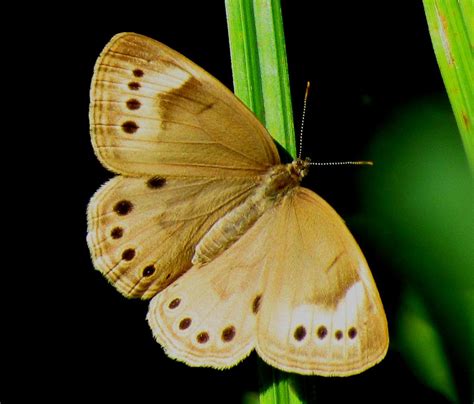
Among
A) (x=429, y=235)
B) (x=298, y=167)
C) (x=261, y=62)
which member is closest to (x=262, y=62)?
(x=261, y=62)

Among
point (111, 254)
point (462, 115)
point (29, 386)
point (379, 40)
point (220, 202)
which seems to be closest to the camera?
point (462, 115)

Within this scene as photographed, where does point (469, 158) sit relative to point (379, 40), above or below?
below

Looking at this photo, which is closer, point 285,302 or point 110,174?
point 285,302

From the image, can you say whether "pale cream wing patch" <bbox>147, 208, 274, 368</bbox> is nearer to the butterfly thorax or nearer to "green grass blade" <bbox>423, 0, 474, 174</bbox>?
the butterfly thorax

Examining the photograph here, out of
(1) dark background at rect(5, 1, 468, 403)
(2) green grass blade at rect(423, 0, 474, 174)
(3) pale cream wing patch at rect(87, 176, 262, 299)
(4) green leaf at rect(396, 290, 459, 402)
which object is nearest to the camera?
(2) green grass blade at rect(423, 0, 474, 174)

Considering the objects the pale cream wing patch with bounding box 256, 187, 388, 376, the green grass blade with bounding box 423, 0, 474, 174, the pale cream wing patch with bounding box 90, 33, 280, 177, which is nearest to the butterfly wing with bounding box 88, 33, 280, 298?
the pale cream wing patch with bounding box 90, 33, 280, 177

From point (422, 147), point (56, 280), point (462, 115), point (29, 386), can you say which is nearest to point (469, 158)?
point (462, 115)

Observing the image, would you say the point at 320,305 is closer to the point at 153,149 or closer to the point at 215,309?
the point at 215,309

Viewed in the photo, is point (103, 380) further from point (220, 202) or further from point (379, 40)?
point (379, 40)
